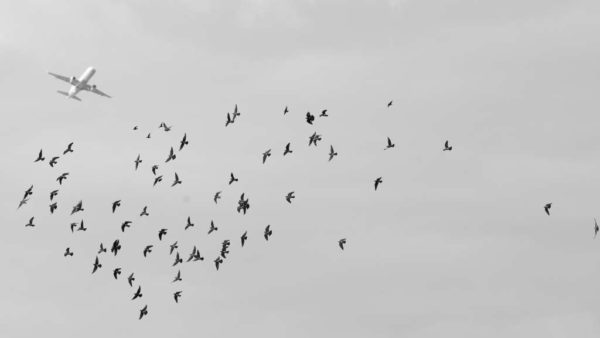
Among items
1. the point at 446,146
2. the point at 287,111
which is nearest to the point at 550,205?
the point at 446,146

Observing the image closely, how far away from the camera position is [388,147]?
200 metres

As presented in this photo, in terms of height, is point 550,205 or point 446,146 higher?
point 446,146

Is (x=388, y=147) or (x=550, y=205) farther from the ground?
(x=388, y=147)

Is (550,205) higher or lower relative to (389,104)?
lower

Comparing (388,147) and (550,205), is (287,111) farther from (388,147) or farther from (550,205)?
(550,205)

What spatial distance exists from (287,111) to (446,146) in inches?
1188

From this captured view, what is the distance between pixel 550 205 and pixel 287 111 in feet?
163

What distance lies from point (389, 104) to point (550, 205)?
33215 millimetres

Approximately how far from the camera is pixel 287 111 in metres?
195

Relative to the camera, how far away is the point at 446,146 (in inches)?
7820

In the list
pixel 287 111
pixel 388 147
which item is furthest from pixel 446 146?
pixel 287 111

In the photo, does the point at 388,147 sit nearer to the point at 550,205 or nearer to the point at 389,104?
the point at 389,104

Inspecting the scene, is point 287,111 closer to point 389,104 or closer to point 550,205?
point 389,104

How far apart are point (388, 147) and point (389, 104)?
42.1ft
